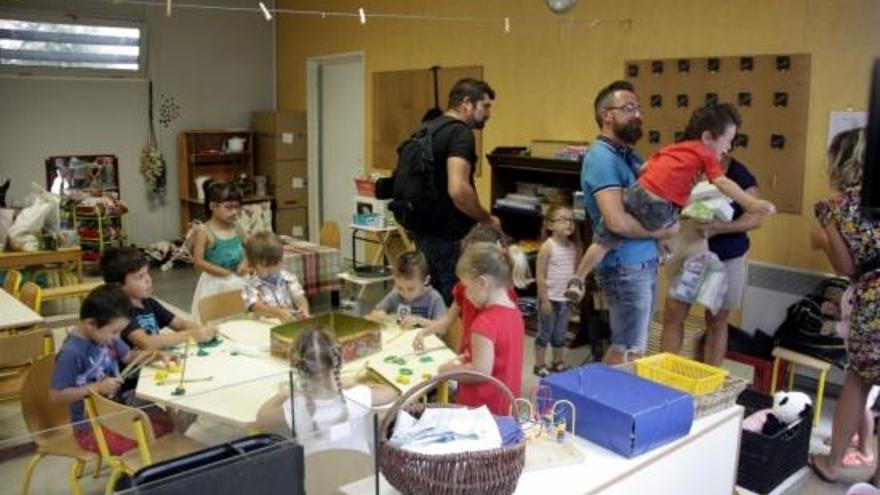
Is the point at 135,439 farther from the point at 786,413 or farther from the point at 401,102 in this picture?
the point at 401,102

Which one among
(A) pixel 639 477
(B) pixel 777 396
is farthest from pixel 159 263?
(A) pixel 639 477

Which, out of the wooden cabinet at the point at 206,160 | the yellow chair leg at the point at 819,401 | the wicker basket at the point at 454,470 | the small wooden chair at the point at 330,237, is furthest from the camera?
the wooden cabinet at the point at 206,160

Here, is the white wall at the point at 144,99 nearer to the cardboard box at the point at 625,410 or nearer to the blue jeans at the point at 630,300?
the blue jeans at the point at 630,300

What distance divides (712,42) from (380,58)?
328 centimetres

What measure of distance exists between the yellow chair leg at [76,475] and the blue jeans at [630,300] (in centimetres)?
192

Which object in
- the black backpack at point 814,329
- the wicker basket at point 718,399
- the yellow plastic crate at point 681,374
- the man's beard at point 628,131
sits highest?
the man's beard at point 628,131

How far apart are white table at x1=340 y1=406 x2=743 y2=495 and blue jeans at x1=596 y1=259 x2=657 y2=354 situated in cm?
86

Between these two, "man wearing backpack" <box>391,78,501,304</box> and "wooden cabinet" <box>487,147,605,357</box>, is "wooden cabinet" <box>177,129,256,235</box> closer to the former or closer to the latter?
"wooden cabinet" <box>487,147,605,357</box>

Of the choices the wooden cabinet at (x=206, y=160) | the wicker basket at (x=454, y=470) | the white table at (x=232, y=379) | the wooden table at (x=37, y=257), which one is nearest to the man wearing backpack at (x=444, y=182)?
the white table at (x=232, y=379)

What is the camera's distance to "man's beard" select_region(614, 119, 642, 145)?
279 centimetres

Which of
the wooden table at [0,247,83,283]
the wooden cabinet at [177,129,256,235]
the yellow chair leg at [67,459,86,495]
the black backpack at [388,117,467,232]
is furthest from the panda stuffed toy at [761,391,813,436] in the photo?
the wooden cabinet at [177,129,256,235]

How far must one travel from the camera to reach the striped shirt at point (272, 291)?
3.26 metres

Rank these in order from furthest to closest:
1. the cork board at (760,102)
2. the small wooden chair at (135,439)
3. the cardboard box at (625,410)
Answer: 1. the cork board at (760,102)
2. the small wooden chair at (135,439)
3. the cardboard box at (625,410)

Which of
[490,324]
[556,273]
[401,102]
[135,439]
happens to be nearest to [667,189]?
[490,324]
